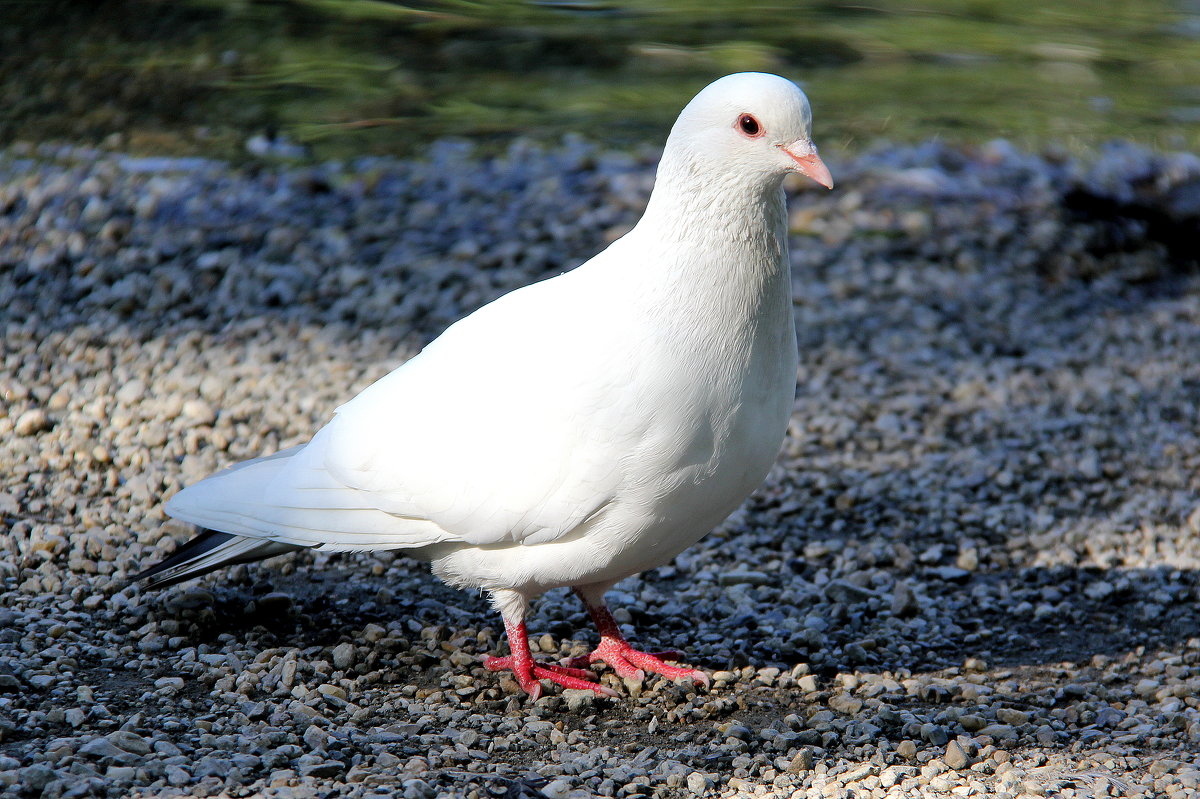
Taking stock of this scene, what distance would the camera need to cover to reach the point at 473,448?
319 cm

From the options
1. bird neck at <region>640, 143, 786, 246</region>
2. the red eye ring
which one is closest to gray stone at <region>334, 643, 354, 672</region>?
bird neck at <region>640, 143, 786, 246</region>

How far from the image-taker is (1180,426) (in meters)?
5.34

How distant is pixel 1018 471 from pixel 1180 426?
0.93 metres

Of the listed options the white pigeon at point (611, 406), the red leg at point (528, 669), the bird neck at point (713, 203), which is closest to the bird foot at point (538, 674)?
the red leg at point (528, 669)

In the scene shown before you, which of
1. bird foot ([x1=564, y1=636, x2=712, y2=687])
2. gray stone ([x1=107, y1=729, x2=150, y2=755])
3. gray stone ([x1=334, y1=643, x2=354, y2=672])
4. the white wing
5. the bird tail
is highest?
the white wing

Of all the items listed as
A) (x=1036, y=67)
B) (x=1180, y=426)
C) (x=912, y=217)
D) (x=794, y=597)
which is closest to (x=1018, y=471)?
(x=1180, y=426)

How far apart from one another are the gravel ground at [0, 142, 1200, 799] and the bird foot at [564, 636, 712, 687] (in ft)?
0.20

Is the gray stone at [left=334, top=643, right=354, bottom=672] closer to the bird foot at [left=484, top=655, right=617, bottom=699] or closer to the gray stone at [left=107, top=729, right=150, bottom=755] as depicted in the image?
the bird foot at [left=484, top=655, right=617, bottom=699]

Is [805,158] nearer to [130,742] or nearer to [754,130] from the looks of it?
[754,130]

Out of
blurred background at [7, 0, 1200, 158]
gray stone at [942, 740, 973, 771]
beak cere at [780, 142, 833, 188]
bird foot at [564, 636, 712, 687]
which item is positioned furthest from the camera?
blurred background at [7, 0, 1200, 158]

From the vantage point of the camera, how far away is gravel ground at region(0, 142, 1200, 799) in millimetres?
3197

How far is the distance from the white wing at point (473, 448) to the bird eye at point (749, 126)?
57cm

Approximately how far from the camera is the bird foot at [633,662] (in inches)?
142

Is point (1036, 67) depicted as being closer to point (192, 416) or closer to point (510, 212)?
point (510, 212)
